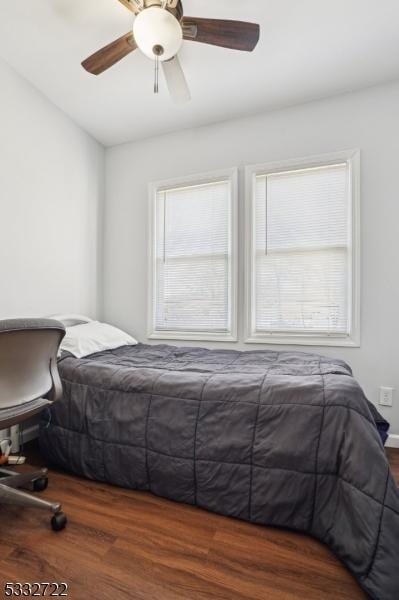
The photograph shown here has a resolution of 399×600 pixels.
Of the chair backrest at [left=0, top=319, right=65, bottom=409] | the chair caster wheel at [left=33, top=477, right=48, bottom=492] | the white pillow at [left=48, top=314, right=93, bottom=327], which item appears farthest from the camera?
the white pillow at [left=48, top=314, right=93, bottom=327]

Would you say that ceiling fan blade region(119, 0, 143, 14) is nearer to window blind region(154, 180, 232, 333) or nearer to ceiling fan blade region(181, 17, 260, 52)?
ceiling fan blade region(181, 17, 260, 52)

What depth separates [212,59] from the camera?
7.04 ft

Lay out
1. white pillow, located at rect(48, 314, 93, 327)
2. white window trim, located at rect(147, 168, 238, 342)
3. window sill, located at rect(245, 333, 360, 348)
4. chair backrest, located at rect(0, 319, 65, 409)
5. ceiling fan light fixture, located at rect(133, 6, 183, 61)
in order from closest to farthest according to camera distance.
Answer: chair backrest, located at rect(0, 319, 65, 409)
ceiling fan light fixture, located at rect(133, 6, 183, 61)
window sill, located at rect(245, 333, 360, 348)
white pillow, located at rect(48, 314, 93, 327)
white window trim, located at rect(147, 168, 238, 342)

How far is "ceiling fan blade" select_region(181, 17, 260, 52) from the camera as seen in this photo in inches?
60.7

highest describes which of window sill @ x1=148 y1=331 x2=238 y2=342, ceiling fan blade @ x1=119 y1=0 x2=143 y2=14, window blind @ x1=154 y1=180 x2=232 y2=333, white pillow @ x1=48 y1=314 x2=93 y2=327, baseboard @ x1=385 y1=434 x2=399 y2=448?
ceiling fan blade @ x1=119 y1=0 x2=143 y2=14

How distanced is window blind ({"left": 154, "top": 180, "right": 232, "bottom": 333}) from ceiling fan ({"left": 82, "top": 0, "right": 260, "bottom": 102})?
123 cm

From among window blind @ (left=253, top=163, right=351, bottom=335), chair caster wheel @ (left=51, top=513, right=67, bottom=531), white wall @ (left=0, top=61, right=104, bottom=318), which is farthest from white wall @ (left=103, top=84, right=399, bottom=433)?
chair caster wheel @ (left=51, top=513, right=67, bottom=531)

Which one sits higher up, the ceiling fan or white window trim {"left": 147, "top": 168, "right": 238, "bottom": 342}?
the ceiling fan

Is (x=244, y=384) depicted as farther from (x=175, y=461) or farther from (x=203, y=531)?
(x=203, y=531)

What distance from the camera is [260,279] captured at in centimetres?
269

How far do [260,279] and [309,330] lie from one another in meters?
0.60

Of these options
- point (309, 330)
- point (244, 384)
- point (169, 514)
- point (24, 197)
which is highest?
point (24, 197)

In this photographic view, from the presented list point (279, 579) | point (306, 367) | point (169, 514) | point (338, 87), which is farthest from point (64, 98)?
point (279, 579)

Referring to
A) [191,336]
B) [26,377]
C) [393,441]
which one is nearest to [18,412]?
[26,377]
